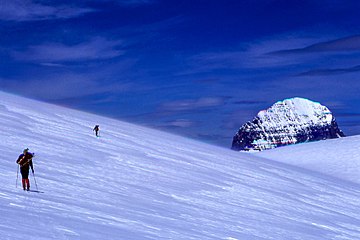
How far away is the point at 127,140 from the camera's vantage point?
31.8 m

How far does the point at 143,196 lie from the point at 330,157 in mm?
41262

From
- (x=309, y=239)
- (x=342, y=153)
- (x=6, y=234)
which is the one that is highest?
(x=342, y=153)

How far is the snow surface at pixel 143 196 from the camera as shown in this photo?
36.2ft

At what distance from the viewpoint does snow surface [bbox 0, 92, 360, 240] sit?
11047mm

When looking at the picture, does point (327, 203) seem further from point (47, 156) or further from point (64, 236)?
point (64, 236)

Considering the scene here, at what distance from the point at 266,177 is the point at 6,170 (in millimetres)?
17328

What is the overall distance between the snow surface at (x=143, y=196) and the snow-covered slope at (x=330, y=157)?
53.7ft

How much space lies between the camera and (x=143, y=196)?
16219mm

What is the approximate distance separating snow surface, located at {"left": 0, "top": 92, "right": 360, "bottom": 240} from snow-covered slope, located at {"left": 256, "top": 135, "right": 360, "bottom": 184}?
53.7ft

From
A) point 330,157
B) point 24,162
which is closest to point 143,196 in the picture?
point 24,162

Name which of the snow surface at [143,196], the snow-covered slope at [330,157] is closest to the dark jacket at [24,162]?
the snow surface at [143,196]

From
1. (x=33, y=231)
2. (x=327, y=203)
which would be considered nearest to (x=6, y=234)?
(x=33, y=231)

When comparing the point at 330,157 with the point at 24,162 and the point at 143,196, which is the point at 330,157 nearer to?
the point at 143,196

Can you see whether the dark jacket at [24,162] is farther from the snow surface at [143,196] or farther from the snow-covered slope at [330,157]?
the snow-covered slope at [330,157]
